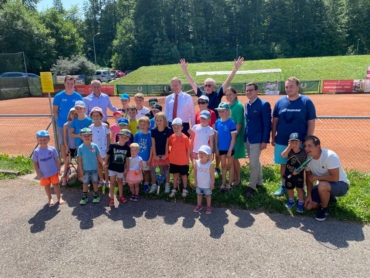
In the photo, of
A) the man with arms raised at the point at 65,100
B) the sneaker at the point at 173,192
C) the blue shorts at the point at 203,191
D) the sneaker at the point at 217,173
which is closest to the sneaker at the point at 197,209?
the blue shorts at the point at 203,191

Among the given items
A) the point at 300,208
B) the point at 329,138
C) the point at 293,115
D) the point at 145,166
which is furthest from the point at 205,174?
the point at 329,138

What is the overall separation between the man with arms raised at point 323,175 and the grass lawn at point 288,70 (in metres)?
31.3

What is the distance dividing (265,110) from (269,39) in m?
74.7

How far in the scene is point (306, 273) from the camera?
11.0 feet

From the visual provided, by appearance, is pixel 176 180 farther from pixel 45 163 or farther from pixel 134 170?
pixel 45 163

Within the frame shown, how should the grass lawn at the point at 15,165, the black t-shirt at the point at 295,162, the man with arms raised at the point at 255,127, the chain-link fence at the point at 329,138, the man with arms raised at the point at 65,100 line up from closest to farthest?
the black t-shirt at the point at 295,162 → the man with arms raised at the point at 255,127 → the man with arms raised at the point at 65,100 → the grass lawn at the point at 15,165 → the chain-link fence at the point at 329,138

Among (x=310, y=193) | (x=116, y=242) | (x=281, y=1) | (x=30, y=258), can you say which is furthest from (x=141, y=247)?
(x=281, y=1)

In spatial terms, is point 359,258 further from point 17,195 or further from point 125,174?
point 17,195

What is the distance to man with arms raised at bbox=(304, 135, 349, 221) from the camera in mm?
4523

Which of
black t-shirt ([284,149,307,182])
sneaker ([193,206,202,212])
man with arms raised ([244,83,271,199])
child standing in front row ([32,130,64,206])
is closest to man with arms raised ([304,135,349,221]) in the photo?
black t-shirt ([284,149,307,182])

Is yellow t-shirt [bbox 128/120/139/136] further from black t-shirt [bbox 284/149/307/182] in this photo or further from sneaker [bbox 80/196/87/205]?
black t-shirt [bbox 284/149/307/182]

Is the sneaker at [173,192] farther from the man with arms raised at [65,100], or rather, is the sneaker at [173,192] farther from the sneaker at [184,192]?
the man with arms raised at [65,100]

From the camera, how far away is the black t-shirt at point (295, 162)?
4695 mm

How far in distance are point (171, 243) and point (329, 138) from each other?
889 centimetres
